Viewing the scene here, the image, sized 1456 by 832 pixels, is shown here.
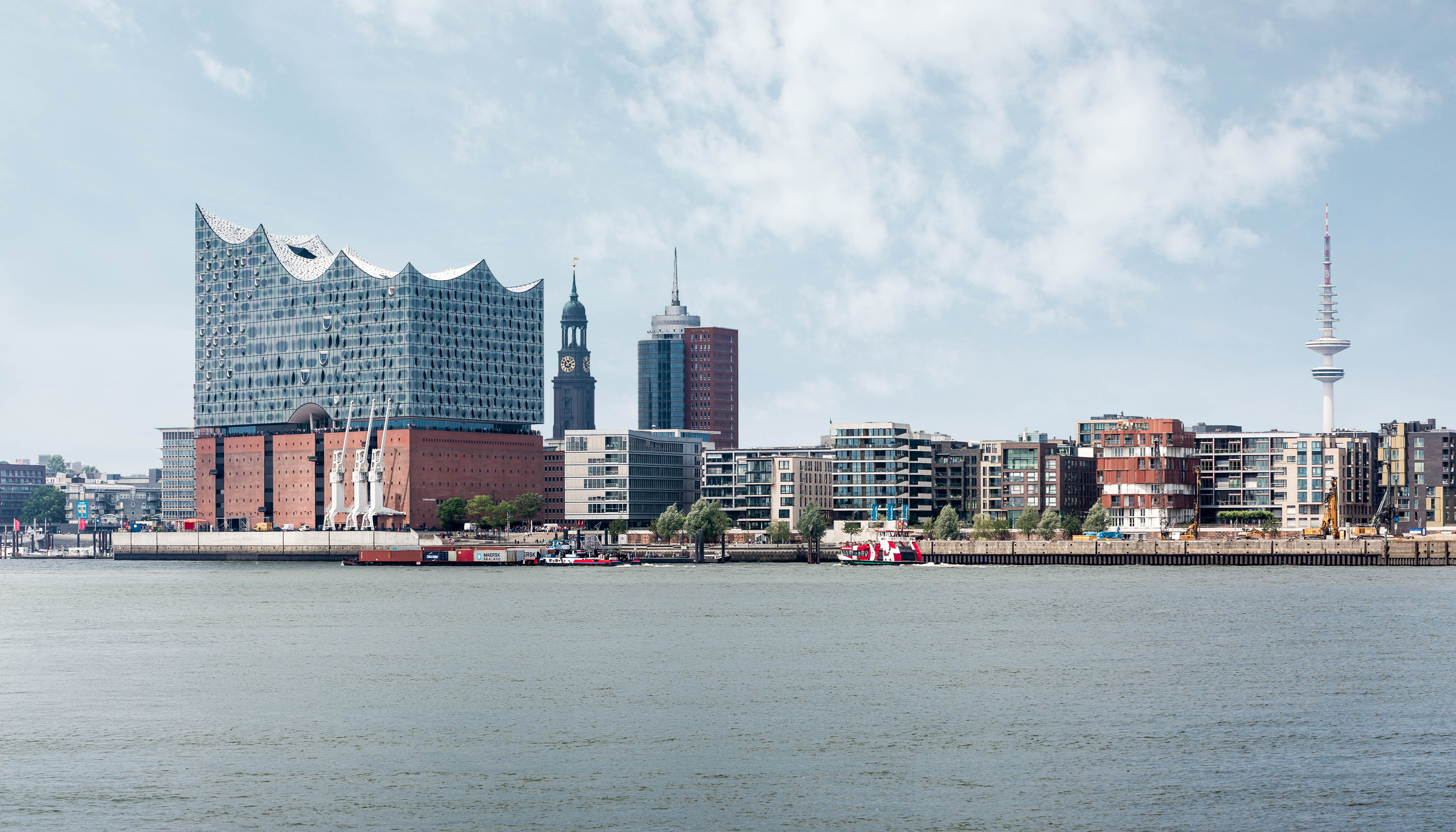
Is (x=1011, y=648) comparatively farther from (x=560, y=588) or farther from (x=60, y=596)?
(x=60, y=596)

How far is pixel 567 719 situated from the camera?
57344 millimetres

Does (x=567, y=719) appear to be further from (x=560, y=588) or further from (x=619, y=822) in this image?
(x=560, y=588)

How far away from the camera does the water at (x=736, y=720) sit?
Answer: 43.6 m

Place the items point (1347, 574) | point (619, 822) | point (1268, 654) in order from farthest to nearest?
point (1347, 574) → point (1268, 654) → point (619, 822)

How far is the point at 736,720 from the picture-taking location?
188ft

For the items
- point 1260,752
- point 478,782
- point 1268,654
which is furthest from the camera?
point 1268,654

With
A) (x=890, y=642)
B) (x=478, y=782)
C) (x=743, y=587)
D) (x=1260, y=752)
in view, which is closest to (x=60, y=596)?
(x=743, y=587)

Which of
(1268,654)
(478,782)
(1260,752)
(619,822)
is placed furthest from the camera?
(1268,654)

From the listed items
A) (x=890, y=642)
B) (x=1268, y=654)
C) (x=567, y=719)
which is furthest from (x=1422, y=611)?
(x=567, y=719)

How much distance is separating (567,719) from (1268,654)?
36.5m

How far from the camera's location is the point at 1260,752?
5062 centimetres

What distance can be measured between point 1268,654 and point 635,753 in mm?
38430

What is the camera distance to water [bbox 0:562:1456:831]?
43.6 m

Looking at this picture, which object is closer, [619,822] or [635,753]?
[619,822]
